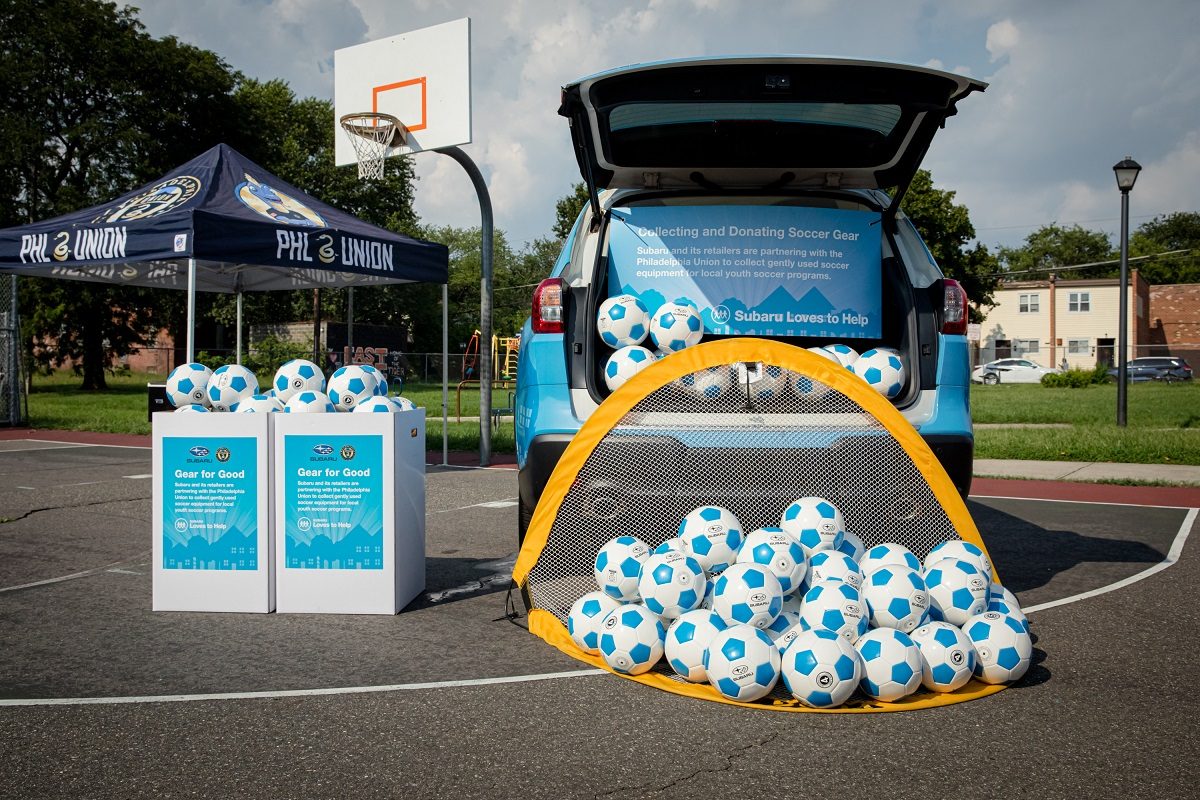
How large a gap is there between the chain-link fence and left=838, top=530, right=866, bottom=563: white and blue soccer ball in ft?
61.2

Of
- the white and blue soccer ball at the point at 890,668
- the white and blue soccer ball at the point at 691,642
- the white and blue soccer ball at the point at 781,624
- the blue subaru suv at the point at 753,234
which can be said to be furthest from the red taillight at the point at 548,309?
the white and blue soccer ball at the point at 890,668

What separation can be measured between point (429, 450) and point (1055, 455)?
9021mm

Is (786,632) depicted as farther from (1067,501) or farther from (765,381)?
(1067,501)

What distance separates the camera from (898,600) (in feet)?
12.4

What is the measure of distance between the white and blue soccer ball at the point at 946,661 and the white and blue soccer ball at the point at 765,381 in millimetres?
1335

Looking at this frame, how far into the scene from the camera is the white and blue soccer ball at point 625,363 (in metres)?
4.75

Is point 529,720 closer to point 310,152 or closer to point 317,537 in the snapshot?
point 317,537

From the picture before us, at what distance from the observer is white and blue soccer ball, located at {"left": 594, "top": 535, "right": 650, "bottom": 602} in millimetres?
4133

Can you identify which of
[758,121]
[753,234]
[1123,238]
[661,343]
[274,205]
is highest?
[1123,238]

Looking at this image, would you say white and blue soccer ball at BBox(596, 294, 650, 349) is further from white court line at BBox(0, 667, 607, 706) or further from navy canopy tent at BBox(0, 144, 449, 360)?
navy canopy tent at BBox(0, 144, 449, 360)

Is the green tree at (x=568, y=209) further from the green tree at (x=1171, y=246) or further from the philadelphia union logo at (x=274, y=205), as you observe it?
the green tree at (x=1171, y=246)

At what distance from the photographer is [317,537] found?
4.76 m

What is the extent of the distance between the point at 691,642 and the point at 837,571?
2.48 ft

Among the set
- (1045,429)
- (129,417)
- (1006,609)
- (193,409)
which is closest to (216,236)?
(193,409)
